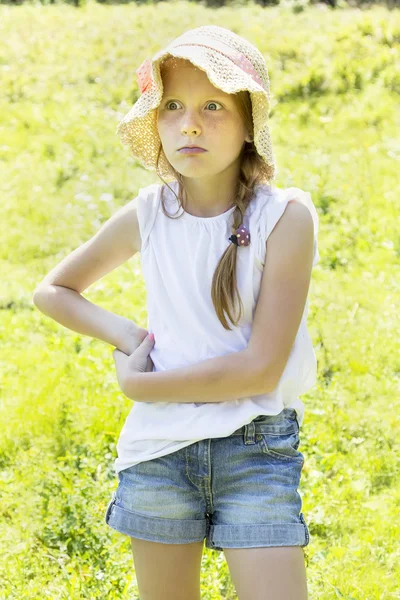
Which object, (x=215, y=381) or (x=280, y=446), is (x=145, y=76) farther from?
(x=280, y=446)

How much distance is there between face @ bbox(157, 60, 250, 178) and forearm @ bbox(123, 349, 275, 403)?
0.48 metres

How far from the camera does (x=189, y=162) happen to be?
7.23 ft

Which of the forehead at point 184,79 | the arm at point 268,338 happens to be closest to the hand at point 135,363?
the arm at point 268,338

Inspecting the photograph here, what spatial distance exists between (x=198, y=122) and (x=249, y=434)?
2.55ft

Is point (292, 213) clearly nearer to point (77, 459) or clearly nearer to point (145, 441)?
point (145, 441)

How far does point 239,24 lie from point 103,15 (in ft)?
6.50

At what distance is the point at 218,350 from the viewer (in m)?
2.21

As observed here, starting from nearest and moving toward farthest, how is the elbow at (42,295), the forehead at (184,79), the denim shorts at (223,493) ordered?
the denim shorts at (223,493)
the forehead at (184,79)
the elbow at (42,295)

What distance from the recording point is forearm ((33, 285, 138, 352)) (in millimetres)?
2418

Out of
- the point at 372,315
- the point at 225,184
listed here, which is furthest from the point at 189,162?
the point at 372,315

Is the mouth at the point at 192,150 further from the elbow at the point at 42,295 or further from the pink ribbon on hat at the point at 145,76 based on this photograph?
the elbow at the point at 42,295

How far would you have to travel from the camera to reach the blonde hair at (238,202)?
217cm

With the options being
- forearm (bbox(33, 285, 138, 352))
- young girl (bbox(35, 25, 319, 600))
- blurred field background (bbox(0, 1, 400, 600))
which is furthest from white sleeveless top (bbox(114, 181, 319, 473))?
blurred field background (bbox(0, 1, 400, 600))

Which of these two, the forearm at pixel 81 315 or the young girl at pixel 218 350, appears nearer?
the young girl at pixel 218 350
